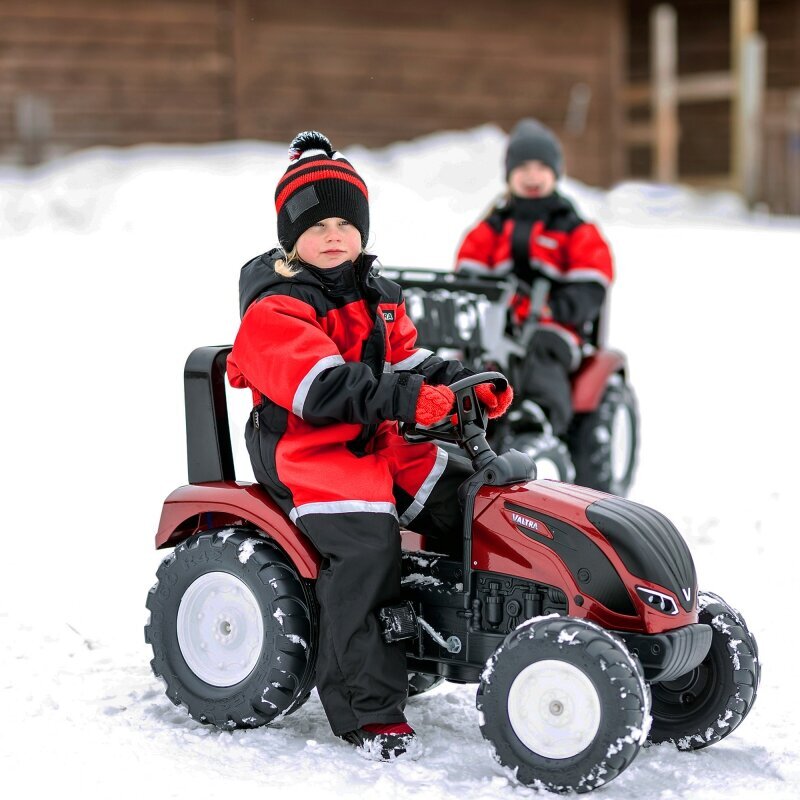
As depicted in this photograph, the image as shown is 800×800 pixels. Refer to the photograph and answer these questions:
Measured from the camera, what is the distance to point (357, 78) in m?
15.2

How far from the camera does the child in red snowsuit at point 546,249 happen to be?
21.6 ft

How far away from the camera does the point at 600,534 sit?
11.4 feet

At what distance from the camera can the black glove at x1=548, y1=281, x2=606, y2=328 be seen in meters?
6.58

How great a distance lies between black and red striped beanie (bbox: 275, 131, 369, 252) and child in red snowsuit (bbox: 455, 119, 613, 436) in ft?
9.01

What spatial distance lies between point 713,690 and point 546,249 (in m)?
3.43

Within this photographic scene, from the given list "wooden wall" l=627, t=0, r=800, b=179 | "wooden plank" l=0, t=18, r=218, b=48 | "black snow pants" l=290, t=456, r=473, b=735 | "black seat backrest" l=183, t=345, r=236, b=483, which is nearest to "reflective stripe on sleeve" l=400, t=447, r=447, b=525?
"black snow pants" l=290, t=456, r=473, b=735

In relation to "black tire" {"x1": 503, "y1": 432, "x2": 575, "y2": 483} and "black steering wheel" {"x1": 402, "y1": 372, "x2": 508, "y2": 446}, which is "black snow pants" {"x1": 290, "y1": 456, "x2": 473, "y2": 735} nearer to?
"black steering wheel" {"x1": 402, "y1": 372, "x2": 508, "y2": 446}

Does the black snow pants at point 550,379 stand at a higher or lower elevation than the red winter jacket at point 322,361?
lower

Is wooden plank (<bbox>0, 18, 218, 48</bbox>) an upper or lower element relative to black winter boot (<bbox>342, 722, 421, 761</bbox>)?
upper

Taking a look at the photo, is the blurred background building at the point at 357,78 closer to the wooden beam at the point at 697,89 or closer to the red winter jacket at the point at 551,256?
the wooden beam at the point at 697,89

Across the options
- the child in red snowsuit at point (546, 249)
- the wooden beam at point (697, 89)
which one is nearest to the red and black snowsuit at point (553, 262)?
the child in red snowsuit at point (546, 249)

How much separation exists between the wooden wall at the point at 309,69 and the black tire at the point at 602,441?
28.5ft

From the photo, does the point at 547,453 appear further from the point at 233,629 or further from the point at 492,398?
the point at 233,629

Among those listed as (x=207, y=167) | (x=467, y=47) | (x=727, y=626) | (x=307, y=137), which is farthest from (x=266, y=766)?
(x=467, y=47)
